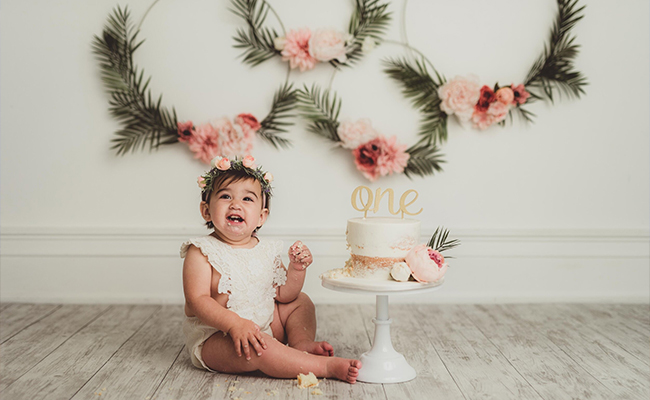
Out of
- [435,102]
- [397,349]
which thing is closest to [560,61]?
[435,102]

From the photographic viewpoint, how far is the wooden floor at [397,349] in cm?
185

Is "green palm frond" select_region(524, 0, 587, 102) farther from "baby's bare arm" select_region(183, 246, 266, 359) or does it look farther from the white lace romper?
"baby's bare arm" select_region(183, 246, 266, 359)

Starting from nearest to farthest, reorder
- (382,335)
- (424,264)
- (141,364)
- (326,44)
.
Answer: (424,264), (382,335), (141,364), (326,44)

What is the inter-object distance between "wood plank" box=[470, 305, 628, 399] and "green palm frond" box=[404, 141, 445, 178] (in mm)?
719

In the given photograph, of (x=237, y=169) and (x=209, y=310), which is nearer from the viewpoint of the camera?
(x=209, y=310)

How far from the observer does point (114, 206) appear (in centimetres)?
302

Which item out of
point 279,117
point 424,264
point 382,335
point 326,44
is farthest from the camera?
point 279,117

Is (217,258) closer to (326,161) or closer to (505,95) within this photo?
(326,161)

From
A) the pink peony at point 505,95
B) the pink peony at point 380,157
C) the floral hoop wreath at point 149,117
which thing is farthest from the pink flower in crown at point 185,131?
the pink peony at point 505,95

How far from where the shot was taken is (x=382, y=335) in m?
1.98

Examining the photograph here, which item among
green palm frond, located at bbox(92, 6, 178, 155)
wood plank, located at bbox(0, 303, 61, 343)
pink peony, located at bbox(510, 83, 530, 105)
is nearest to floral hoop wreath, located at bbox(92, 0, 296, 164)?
green palm frond, located at bbox(92, 6, 178, 155)

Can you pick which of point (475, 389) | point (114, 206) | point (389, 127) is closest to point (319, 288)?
point (389, 127)

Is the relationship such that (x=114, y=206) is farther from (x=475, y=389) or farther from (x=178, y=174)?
(x=475, y=389)

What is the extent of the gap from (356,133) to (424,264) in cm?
119
